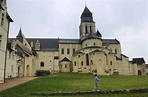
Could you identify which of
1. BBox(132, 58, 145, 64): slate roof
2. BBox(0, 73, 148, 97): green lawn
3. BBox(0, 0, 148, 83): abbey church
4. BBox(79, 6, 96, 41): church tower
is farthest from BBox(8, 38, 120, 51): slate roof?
→ BBox(0, 73, 148, 97): green lawn

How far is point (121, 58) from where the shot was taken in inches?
2677

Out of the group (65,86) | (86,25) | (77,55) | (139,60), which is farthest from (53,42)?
(65,86)

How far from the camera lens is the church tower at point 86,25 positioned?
2867 inches

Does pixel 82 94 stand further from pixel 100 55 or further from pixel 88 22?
pixel 88 22

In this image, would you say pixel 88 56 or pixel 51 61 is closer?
pixel 88 56

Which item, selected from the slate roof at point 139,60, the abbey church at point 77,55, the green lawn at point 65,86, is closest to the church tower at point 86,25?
the abbey church at point 77,55

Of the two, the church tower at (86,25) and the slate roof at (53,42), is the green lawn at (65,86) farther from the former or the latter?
the church tower at (86,25)

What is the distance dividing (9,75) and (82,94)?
23708 millimetres

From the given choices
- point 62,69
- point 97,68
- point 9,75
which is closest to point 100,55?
point 97,68

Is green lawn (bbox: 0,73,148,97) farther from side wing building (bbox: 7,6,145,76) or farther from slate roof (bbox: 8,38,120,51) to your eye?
slate roof (bbox: 8,38,120,51)

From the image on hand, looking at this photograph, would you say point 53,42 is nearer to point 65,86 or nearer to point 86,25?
point 86,25

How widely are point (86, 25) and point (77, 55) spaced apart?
762 inches

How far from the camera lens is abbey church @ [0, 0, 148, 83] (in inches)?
2001

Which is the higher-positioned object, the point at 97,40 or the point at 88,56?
the point at 97,40
